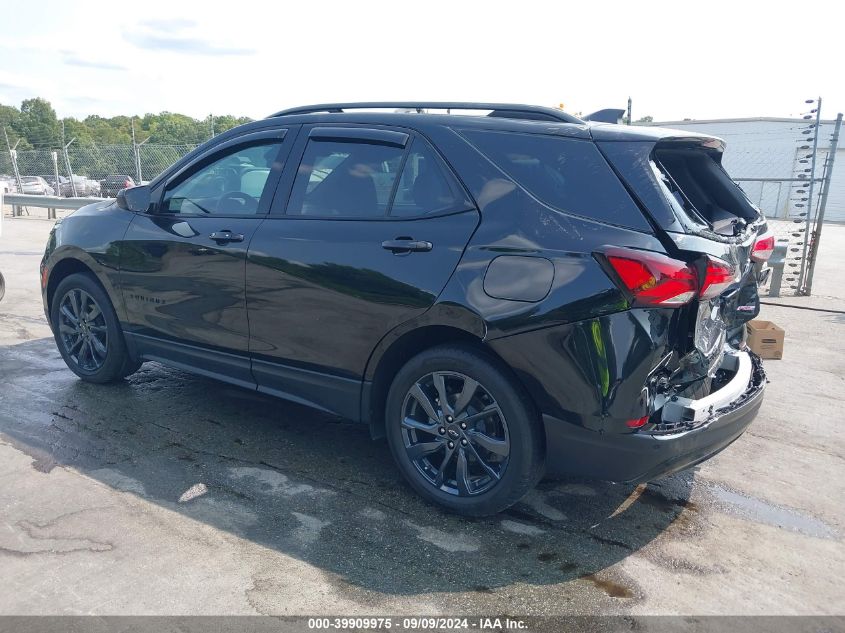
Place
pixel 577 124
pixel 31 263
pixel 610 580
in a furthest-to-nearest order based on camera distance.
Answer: pixel 31 263 < pixel 577 124 < pixel 610 580

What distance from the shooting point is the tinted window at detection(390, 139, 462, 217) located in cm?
364

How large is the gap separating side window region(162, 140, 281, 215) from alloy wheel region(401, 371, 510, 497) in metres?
1.58

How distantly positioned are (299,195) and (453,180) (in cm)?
99

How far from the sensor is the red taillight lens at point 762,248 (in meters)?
4.15

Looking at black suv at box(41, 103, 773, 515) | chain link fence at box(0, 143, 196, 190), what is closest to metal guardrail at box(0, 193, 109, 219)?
chain link fence at box(0, 143, 196, 190)

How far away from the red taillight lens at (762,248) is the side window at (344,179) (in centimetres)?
202

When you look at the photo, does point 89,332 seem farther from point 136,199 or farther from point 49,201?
point 49,201

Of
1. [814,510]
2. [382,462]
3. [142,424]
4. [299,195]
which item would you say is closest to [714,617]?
[814,510]

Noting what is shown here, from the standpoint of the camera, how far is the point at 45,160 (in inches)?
961

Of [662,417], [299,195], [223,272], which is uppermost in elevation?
[299,195]

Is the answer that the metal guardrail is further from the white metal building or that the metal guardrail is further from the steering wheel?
the white metal building

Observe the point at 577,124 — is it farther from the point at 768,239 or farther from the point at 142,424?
the point at 142,424

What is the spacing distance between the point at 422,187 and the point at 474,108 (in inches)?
20.7

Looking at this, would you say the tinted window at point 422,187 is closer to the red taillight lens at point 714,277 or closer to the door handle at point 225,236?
the door handle at point 225,236
